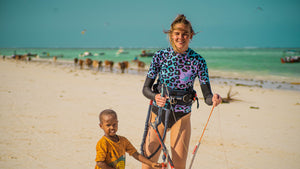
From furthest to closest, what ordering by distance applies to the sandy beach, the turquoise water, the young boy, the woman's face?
the turquoise water, the sandy beach, the woman's face, the young boy

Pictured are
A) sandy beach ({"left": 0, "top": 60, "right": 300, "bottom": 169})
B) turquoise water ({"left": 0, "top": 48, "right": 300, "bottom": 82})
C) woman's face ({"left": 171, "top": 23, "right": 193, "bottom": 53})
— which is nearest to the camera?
woman's face ({"left": 171, "top": 23, "right": 193, "bottom": 53})

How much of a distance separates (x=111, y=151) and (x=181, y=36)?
55.4 inches

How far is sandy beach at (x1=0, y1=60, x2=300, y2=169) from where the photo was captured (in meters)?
4.62

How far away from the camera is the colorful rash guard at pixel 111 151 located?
237cm

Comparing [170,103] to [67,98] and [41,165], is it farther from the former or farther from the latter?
[67,98]

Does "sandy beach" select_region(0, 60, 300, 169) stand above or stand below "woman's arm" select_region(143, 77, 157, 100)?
below

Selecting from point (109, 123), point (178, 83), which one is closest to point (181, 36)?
point (178, 83)

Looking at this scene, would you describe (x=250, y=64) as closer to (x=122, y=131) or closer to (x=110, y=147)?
(x=122, y=131)

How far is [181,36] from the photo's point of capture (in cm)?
249

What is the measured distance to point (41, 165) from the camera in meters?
4.20

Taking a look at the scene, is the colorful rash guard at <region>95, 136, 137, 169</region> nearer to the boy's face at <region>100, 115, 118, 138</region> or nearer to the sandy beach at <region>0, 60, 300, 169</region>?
the boy's face at <region>100, 115, 118, 138</region>

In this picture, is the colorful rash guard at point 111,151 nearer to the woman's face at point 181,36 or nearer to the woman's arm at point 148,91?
the woman's arm at point 148,91

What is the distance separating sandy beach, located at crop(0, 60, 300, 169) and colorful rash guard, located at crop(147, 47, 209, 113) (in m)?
2.40

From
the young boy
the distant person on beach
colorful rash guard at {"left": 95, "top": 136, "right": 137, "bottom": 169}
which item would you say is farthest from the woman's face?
colorful rash guard at {"left": 95, "top": 136, "right": 137, "bottom": 169}
